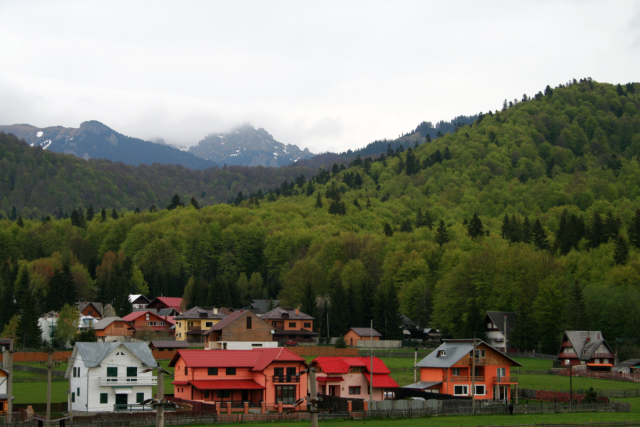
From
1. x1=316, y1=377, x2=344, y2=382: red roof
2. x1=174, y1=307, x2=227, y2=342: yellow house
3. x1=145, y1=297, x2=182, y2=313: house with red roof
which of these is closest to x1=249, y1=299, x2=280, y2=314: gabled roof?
x1=145, y1=297, x2=182, y2=313: house with red roof

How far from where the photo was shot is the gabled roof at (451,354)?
65.4 metres

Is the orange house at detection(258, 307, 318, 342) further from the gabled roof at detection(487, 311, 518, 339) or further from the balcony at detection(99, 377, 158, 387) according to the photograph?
the balcony at detection(99, 377, 158, 387)

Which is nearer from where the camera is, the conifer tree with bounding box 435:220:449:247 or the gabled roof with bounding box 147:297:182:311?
the gabled roof with bounding box 147:297:182:311

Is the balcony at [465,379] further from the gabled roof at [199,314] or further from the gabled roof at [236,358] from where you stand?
the gabled roof at [199,314]

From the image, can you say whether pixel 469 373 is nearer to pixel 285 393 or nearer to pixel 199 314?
pixel 285 393

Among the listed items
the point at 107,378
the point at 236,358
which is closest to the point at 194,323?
the point at 236,358

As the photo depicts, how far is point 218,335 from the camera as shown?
326 feet

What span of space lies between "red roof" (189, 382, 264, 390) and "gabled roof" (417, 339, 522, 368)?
1544cm

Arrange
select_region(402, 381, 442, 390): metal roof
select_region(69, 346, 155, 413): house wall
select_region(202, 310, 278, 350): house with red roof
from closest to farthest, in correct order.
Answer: select_region(69, 346, 155, 413): house wall → select_region(402, 381, 442, 390): metal roof → select_region(202, 310, 278, 350): house with red roof

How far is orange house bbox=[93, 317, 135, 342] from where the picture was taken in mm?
113688

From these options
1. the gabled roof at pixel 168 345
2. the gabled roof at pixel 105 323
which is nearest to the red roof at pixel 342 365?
the gabled roof at pixel 168 345

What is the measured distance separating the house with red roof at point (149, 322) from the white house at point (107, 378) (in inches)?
2303

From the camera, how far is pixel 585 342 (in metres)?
89.8

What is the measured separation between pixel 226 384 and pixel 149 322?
7013 cm
